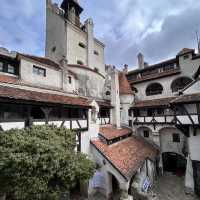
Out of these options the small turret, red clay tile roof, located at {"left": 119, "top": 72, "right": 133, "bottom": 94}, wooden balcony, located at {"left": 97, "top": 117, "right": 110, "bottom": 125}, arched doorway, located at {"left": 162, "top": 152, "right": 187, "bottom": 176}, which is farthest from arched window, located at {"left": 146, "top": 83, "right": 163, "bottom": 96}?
the small turret

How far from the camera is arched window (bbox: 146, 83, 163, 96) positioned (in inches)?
884

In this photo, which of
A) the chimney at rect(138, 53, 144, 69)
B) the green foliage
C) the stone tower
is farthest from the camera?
the chimney at rect(138, 53, 144, 69)

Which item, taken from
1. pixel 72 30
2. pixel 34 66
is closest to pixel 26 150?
pixel 34 66

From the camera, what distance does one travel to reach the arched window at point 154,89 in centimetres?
2245

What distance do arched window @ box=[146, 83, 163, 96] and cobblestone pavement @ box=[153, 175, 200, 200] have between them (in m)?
12.0

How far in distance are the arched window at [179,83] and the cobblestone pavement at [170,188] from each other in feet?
39.0

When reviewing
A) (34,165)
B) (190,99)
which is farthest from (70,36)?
(34,165)

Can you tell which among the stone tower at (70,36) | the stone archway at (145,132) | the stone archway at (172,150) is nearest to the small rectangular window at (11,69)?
the stone tower at (70,36)

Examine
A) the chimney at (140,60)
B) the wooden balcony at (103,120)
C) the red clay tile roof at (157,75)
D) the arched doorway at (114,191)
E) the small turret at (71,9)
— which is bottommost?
the arched doorway at (114,191)

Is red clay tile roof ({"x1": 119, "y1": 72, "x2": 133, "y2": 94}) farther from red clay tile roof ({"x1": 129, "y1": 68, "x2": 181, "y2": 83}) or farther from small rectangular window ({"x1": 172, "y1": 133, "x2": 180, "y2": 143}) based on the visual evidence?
small rectangular window ({"x1": 172, "y1": 133, "x2": 180, "y2": 143})

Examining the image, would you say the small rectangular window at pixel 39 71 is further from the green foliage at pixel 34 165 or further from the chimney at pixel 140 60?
the chimney at pixel 140 60

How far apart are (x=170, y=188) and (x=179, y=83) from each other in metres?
13.9

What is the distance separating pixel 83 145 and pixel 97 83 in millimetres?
12591

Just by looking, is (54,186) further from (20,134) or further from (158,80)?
(158,80)
